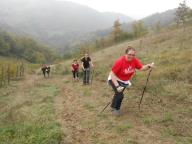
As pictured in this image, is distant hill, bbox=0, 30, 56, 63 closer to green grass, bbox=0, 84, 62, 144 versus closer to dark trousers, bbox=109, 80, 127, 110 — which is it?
green grass, bbox=0, 84, 62, 144

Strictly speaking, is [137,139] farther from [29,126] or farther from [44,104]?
[44,104]

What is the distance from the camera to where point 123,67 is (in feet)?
31.2

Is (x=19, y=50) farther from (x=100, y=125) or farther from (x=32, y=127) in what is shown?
(x=100, y=125)

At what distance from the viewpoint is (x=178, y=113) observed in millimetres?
10625

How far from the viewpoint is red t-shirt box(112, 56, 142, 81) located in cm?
948

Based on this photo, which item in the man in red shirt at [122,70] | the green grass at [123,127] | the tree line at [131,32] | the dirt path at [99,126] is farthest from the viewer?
the tree line at [131,32]

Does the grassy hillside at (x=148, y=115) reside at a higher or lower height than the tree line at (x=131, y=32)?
lower

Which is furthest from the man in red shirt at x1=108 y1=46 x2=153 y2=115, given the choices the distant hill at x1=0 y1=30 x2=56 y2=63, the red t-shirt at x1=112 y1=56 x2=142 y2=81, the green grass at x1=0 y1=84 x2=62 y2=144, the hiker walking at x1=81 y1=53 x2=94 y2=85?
the distant hill at x1=0 y1=30 x2=56 y2=63

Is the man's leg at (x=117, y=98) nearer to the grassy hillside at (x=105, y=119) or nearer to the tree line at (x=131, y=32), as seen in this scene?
the grassy hillside at (x=105, y=119)

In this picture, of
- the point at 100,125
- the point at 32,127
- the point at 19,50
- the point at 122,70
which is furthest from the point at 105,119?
the point at 19,50

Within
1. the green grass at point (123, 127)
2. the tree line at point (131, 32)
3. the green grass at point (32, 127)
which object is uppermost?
the tree line at point (131, 32)

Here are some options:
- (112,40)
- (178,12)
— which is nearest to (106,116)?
(178,12)

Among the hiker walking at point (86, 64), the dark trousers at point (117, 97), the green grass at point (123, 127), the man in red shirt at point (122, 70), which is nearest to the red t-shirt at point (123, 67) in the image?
the man in red shirt at point (122, 70)

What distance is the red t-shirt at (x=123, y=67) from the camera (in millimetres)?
9484
